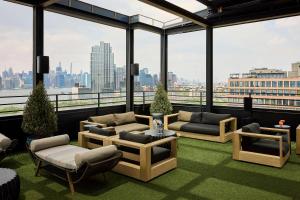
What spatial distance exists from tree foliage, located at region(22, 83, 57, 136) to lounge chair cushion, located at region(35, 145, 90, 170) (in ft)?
3.63

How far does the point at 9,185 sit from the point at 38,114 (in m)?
2.49

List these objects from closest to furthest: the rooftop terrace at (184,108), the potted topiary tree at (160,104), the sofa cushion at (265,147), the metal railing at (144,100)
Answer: the rooftop terrace at (184,108) → the sofa cushion at (265,147) → the metal railing at (144,100) → the potted topiary tree at (160,104)

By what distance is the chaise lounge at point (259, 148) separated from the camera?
4.32 m

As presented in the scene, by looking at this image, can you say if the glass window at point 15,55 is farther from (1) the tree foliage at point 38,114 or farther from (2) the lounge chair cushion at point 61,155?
(2) the lounge chair cushion at point 61,155

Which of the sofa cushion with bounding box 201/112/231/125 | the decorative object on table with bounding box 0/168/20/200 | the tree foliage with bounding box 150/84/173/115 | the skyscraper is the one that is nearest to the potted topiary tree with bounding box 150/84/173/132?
the tree foliage with bounding box 150/84/173/115

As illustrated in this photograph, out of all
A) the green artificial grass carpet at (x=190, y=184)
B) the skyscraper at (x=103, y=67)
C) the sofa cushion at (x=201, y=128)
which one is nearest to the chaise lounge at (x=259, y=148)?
the green artificial grass carpet at (x=190, y=184)

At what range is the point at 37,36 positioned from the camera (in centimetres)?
552

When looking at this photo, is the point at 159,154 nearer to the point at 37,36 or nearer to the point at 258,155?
the point at 258,155

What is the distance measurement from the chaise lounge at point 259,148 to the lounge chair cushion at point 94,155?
2574 mm

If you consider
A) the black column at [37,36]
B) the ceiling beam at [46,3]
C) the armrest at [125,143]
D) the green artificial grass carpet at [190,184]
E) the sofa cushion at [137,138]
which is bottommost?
the green artificial grass carpet at [190,184]

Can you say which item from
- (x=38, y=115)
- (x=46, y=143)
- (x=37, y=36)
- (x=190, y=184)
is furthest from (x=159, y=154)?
(x=37, y=36)

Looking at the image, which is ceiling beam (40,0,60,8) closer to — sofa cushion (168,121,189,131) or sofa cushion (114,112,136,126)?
sofa cushion (114,112,136,126)

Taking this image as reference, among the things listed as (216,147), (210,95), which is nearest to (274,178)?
(216,147)

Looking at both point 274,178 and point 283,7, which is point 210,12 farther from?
point 274,178
